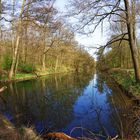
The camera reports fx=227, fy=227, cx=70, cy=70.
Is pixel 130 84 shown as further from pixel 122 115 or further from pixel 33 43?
pixel 33 43

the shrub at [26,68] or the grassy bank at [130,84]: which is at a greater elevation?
the shrub at [26,68]

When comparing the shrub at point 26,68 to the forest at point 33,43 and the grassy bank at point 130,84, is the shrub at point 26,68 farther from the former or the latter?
the grassy bank at point 130,84

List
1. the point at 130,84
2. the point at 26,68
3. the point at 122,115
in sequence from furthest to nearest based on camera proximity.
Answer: the point at 26,68 < the point at 130,84 < the point at 122,115

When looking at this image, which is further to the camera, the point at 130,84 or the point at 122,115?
the point at 130,84

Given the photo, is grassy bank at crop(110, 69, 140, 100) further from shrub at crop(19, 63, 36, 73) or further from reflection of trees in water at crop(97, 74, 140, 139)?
shrub at crop(19, 63, 36, 73)

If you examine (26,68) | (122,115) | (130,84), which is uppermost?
(26,68)

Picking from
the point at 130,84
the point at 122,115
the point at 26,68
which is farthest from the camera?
the point at 26,68

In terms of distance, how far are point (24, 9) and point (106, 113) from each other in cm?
2081

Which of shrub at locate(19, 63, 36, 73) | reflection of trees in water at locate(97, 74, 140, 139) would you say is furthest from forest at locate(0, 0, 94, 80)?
reflection of trees in water at locate(97, 74, 140, 139)

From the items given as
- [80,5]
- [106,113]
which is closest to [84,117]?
[106,113]

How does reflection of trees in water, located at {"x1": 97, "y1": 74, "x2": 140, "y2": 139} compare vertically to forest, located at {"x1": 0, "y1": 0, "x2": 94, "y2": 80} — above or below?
below

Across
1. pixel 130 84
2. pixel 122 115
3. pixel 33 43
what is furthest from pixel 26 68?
pixel 122 115

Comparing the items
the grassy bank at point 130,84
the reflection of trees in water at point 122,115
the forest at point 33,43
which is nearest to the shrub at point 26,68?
the forest at point 33,43

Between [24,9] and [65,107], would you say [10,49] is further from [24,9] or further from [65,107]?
[65,107]
